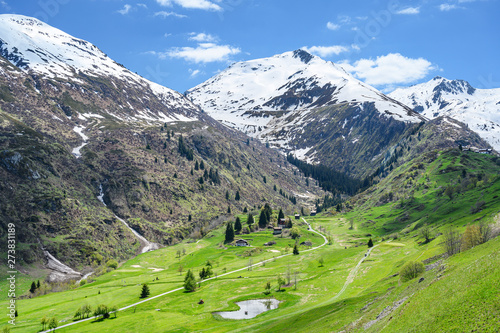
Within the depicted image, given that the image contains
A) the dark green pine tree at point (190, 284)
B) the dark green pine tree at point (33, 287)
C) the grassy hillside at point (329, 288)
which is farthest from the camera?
the dark green pine tree at point (33, 287)

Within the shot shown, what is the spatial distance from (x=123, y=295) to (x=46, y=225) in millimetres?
90008

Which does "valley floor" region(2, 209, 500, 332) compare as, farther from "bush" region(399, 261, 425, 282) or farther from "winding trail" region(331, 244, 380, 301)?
"bush" region(399, 261, 425, 282)

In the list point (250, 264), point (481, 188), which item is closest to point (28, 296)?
point (250, 264)

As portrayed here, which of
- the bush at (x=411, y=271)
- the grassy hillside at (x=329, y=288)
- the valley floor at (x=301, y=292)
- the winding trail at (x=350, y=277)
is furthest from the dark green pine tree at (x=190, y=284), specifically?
the bush at (x=411, y=271)

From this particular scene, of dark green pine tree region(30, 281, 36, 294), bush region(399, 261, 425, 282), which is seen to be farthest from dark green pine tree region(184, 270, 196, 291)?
bush region(399, 261, 425, 282)

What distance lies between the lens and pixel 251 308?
93812mm

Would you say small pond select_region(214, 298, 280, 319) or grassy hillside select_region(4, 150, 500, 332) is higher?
grassy hillside select_region(4, 150, 500, 332)

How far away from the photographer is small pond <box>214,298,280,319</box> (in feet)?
291

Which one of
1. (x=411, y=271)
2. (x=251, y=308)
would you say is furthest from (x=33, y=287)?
(x=411, y=271)

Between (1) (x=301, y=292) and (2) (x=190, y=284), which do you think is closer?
(1) (x=301, y=292)

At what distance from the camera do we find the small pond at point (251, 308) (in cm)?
8869

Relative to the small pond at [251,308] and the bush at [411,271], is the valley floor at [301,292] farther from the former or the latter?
the bush at [411,271]

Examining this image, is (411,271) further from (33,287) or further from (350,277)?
(33,287)

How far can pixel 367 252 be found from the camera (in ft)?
459
